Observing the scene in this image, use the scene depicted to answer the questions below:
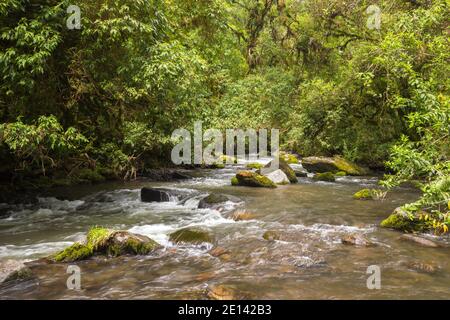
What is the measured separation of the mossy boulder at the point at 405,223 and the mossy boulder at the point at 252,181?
5620 millimetres

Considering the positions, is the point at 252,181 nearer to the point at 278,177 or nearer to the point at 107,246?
the point at 278,177

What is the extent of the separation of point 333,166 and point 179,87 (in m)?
8.63

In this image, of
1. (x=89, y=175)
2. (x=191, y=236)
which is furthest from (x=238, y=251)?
(x=89, y=175)

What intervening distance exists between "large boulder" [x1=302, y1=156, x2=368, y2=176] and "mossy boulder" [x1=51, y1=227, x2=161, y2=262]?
11.4m

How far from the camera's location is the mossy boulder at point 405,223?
811cm

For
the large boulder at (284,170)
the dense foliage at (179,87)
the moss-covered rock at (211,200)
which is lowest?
the moss-covered rock at (211,200)

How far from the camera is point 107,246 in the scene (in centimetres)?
694

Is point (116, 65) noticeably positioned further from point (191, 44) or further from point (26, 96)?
point (191, 44)
